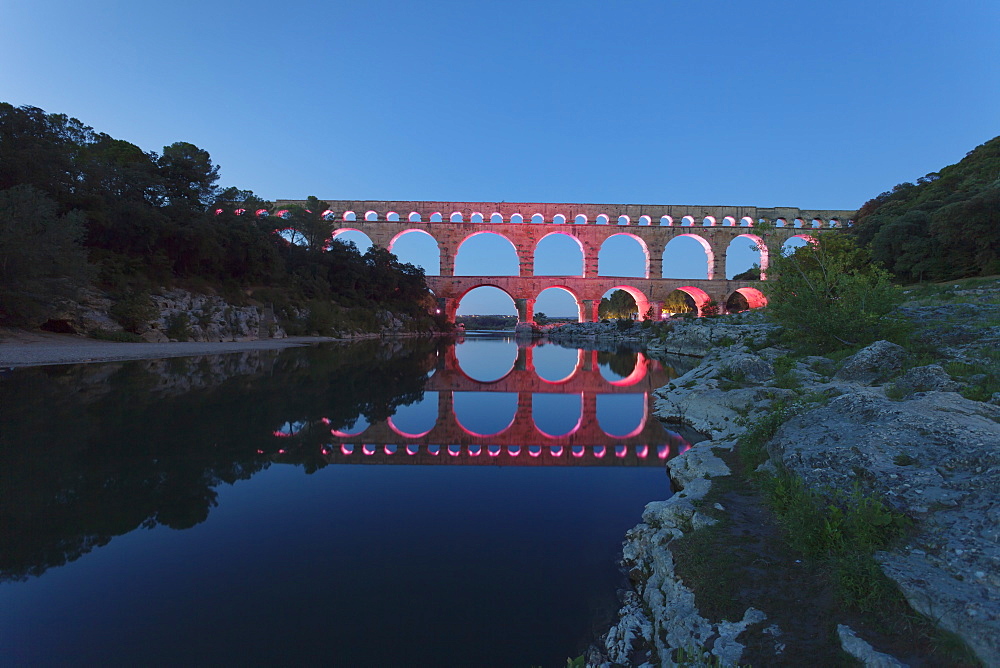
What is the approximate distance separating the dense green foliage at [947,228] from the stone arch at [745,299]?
11.2 metres

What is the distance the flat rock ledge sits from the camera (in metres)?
1.53

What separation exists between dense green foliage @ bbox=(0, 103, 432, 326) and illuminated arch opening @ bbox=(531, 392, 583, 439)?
13.3m

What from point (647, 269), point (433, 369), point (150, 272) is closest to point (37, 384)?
point (433, 369)

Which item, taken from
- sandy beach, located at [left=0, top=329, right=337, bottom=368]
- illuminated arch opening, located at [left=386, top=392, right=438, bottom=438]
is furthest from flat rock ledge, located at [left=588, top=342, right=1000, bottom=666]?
sandy beach, located at [left=0, top=329, right=337, bottom=368]

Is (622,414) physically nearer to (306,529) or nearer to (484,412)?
(484,412)

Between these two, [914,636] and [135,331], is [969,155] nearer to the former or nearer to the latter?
[914,636]

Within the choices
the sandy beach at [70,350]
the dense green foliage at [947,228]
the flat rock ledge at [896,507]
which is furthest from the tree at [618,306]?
the flat rock ledge at [896,507]

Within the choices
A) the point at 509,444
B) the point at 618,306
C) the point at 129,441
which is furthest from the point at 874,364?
the point at 618,306

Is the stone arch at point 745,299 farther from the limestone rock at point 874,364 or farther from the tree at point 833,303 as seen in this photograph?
the limestone rock at point 874,364

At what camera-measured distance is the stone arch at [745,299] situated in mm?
38469

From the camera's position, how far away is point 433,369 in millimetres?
12711

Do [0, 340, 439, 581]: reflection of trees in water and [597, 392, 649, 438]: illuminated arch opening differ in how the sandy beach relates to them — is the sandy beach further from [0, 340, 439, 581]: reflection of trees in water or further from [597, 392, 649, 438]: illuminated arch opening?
[597, 392, 649, 438]: illuminated arch opening

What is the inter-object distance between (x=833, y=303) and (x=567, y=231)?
35296mm

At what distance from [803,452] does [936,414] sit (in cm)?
73
